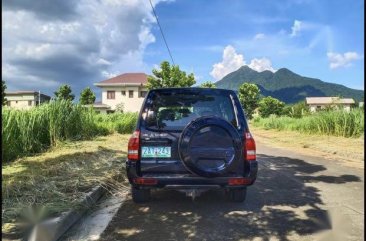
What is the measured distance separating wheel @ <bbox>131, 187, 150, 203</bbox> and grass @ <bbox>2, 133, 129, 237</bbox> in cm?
82

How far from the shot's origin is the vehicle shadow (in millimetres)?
5070

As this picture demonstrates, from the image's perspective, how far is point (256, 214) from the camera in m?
6.01

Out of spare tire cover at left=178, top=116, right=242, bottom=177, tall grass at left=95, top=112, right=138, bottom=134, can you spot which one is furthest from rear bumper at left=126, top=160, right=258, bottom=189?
tall grass at left=95, top=112, right=138, bottom=134

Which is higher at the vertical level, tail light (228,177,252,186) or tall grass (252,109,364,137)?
tall grass (252,109,364,137)

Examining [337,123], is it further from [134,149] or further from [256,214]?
[134,149]

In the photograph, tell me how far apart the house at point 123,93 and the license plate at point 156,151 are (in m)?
60.3

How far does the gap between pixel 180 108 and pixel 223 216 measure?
1.75m

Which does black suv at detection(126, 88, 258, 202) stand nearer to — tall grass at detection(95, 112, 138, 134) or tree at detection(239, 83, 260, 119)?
tall grass at detection(95, 112, 138, 134)

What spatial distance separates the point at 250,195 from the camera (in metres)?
7.38

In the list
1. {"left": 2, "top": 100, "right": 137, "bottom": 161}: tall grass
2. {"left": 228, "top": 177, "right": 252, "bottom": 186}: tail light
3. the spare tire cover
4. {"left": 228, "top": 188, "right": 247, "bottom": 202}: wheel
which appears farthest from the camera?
{"left": 2, "top": 100, "right": 137, "bottom": 161}: tall grass

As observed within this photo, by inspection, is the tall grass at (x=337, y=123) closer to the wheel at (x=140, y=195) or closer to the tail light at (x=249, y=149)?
the tail light at (x=249, y=149)

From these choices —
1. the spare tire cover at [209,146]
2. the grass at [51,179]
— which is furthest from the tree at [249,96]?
the spare tire cover at [209,146]

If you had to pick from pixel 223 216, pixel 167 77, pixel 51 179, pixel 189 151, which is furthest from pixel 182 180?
pixel 167 77

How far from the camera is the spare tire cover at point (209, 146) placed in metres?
5.75
